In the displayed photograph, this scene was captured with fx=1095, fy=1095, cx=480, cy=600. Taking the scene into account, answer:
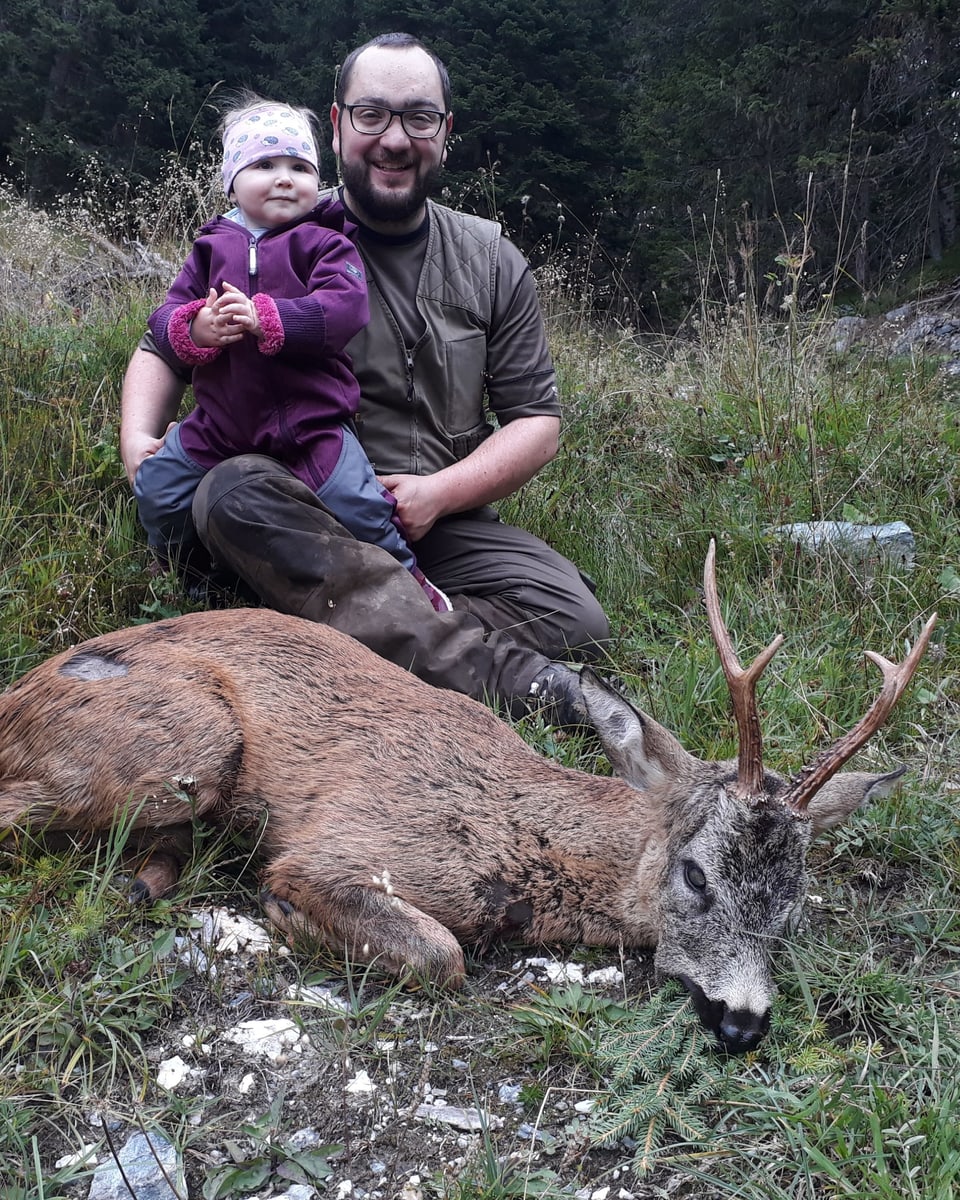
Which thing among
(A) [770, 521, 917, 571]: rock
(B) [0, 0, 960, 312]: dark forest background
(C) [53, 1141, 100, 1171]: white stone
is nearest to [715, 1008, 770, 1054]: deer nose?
(C) [53, 1141, 100, 1171]: white stone

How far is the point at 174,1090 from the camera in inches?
96.9

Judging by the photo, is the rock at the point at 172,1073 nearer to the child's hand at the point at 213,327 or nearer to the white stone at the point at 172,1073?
the white stone at the point at 172,1073

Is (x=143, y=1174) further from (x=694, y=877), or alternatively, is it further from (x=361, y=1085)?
(x=694, y=877)

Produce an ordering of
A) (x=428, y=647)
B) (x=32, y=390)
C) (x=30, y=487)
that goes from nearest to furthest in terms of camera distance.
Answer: (x=428, y=647) < (x=30, y=487) < (x=32, y=390)

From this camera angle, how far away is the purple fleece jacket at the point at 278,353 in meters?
4.13

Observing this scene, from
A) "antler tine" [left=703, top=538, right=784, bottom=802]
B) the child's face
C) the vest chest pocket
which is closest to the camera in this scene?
"antler tine" [left=703, top=538, right=784, bottom=802]

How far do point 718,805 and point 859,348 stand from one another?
5.34 m

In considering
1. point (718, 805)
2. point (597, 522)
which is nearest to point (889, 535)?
point (597, 522)

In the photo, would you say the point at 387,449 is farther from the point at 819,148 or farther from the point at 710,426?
the point at 819,148

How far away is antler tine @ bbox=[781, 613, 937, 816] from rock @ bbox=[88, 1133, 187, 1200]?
5.30 feet

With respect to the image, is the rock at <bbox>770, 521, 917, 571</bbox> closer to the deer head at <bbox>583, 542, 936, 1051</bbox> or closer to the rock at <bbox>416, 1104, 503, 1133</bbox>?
the deer head at <bbox>583, 542, 936, 1051</bbox>

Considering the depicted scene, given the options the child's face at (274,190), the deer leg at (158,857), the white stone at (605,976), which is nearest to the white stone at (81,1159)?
the deer leg at (158,857)

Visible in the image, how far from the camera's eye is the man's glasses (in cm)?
483

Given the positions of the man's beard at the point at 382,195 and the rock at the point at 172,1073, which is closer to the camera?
the rock at the point at 172,1073
